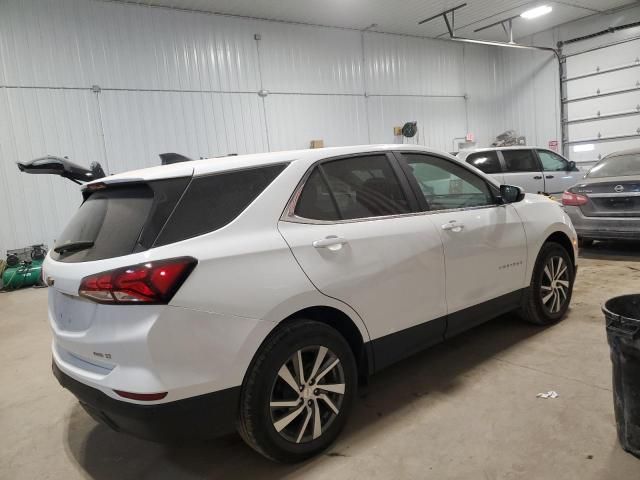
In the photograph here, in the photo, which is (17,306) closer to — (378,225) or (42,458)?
(42,458)

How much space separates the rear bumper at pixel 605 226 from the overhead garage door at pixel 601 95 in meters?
8.25

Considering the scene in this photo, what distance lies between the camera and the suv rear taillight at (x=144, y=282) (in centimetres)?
177

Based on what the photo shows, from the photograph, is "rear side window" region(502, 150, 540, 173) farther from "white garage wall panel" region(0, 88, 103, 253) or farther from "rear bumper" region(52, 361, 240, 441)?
"rear bumper" region(52, 361, 240, 441)

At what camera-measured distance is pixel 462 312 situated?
9.77 feet

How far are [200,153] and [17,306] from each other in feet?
14.8

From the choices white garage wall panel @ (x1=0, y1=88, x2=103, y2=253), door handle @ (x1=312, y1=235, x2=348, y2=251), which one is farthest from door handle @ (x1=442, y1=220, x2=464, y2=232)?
white garage wall panel @ (x1=0, y1=88, x2=103, y2=253)

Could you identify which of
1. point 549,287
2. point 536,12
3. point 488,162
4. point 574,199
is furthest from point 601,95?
point 549,287

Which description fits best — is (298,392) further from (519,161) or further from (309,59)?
(309,59)

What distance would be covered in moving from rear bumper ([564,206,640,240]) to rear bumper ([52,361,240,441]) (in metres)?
5.60

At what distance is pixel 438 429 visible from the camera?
8.03 feet

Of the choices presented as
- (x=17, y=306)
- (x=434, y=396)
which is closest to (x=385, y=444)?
(x=434, y=396)

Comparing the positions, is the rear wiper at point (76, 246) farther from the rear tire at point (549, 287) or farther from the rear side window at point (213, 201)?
the rear tire at point (549, 287)

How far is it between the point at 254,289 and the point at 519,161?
8.93 m

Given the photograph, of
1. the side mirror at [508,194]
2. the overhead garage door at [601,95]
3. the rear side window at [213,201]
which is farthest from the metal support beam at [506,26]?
the rear side window at [213,201]
